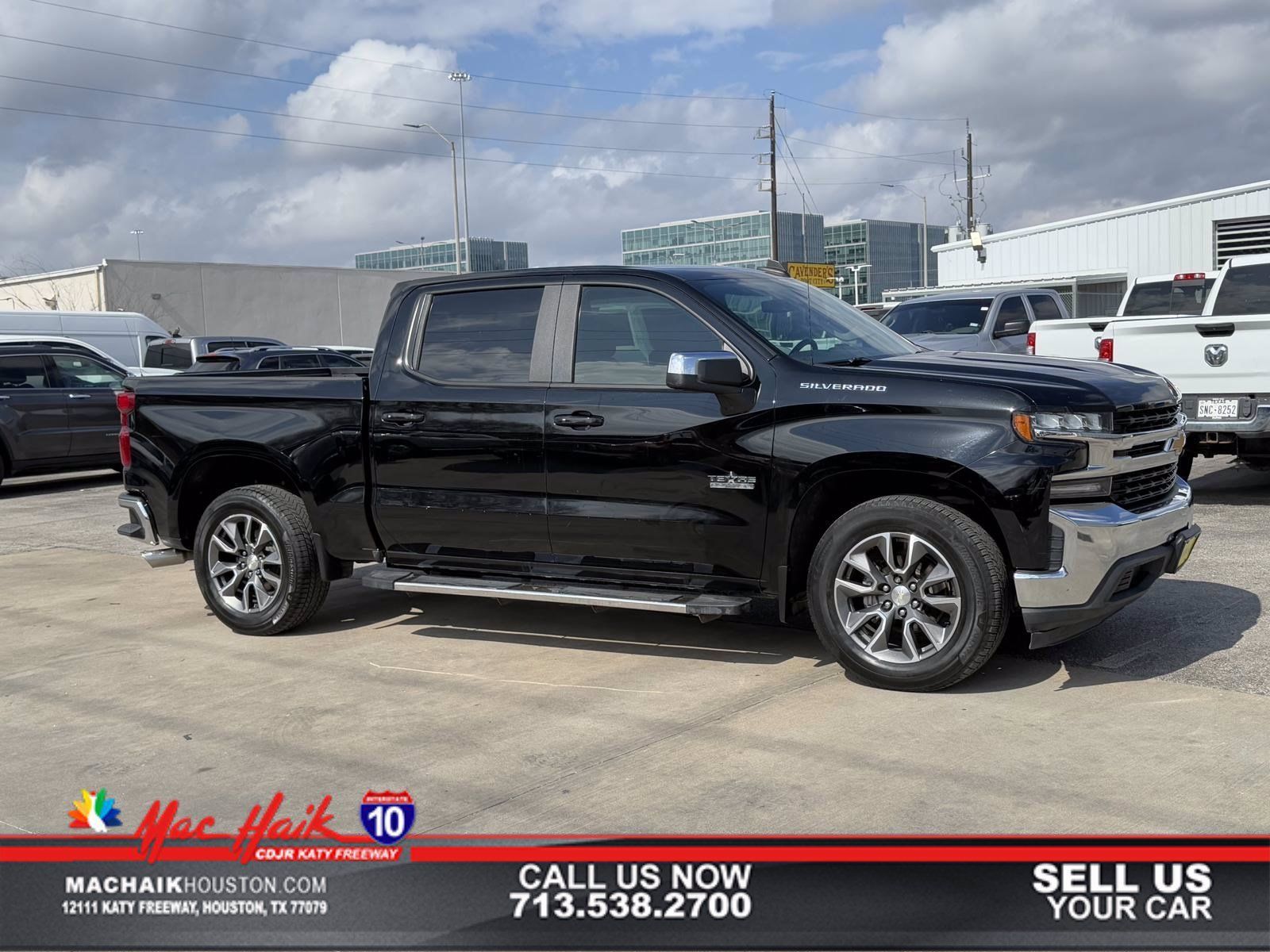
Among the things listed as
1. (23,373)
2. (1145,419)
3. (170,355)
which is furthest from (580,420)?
(170,355)

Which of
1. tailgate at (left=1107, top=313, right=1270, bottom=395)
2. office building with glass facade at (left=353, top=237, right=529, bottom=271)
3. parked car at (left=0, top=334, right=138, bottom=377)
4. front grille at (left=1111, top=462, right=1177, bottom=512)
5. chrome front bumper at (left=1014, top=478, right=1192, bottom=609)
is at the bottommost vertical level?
chrome front bumper at (left=1014, top=478, right=1192, bottom=609)

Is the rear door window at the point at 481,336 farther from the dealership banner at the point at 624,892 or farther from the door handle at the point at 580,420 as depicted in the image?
the dealership banner at the point at 624,892

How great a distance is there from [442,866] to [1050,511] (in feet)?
9.18

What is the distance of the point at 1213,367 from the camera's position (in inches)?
391

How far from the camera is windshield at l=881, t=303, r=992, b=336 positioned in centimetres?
1528

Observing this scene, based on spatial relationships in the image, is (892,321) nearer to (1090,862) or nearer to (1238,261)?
(1238,261)

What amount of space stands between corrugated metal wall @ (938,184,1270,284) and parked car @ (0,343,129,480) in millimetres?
22667

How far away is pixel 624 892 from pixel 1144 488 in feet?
10.6

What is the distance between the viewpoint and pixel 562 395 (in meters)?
6.04

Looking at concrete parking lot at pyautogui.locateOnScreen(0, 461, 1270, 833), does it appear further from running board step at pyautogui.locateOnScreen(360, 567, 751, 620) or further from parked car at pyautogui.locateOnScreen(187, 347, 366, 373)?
parked car at pyautogui.locateOnScreen(187, 347, 366, 373)

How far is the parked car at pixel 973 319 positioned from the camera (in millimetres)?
14852

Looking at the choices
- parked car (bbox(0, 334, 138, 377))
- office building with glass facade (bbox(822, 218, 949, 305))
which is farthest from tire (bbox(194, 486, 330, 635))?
office building with glass facade (bbox(822, 218, 949, 305))

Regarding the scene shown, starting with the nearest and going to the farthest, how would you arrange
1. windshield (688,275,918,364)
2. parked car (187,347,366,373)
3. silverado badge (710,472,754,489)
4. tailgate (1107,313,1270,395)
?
silverado badge (710,472,754,489) → windshield (688,275,918,364) → tailgate (1107,313,1270,395) → parked car (187,347,366,373)

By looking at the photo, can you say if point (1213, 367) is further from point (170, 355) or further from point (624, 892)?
point (170, 355)
